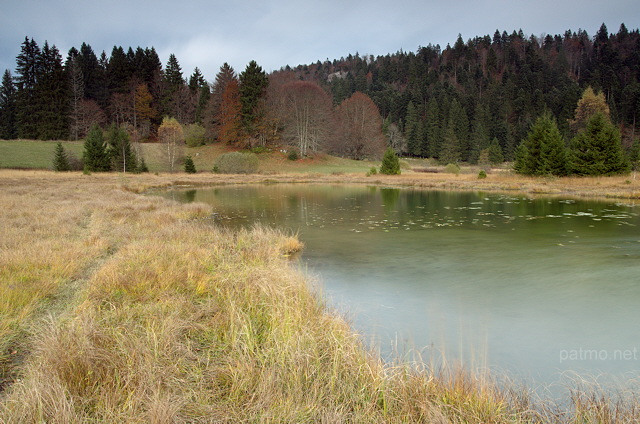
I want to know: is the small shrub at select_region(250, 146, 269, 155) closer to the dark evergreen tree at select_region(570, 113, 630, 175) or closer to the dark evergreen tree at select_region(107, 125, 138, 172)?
the dark evergreen tree at select_region(107, 125, 138, 172)

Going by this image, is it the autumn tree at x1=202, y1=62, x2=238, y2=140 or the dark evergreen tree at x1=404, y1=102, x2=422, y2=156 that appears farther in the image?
the dark evergreen tree at x1=404, y1=102, x2=422, y2=156

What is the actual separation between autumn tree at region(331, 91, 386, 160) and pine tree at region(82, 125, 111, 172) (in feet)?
104

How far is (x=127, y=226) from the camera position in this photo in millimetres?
11953

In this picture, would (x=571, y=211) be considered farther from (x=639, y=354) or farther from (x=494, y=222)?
(x=639, y=354)

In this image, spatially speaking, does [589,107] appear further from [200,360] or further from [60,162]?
[200,360]

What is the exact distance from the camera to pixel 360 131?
62156 mm

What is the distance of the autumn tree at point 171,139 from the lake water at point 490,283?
1352 inches

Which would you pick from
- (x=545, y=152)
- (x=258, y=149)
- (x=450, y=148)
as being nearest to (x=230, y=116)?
(x=258, y=149)

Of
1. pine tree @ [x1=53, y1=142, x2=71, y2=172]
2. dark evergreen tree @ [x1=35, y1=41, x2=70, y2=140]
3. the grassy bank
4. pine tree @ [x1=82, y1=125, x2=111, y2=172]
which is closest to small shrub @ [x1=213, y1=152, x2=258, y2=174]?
pine tree @ [x1=82, y1=125, x2=111, y2=172]

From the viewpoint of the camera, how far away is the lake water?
5.17 metres

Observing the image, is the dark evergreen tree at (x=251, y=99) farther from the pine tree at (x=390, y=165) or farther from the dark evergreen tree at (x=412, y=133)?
the dark evergreen tree at (x=412, y=133)

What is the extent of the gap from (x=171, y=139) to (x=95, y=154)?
9.51m

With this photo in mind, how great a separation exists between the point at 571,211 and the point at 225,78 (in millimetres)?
54318

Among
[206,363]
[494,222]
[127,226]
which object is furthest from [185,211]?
[206,363]
